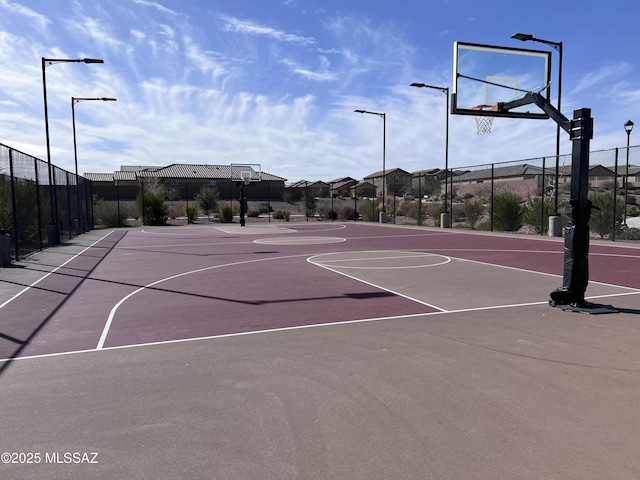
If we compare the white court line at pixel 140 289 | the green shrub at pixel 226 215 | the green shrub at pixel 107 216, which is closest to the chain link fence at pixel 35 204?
the white court line at pixel 140 289

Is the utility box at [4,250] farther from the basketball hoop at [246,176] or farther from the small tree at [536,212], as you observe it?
the basketball hoop at [246,176]

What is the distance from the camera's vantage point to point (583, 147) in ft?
25.7

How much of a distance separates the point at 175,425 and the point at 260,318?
11.7 feet

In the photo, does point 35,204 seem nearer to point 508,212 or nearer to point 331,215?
point 508,212

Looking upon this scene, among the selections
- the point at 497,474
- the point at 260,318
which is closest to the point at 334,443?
the point at 497,474

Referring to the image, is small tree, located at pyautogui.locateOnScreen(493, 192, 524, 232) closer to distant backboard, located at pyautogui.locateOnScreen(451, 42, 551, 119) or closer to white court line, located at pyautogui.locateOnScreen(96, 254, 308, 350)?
distant backboard, located at pyautogui.locateOnScreen(451, 42, 551, 119)

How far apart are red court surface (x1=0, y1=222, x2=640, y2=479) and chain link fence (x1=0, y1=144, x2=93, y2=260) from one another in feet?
21.4

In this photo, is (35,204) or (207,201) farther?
(207,201)

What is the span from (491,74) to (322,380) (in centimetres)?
1358

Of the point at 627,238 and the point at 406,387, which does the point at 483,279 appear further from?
the point at 627,238

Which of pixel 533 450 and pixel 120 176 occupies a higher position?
pixel 120 176

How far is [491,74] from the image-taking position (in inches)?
593

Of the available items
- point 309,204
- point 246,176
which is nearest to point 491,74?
point 246,176

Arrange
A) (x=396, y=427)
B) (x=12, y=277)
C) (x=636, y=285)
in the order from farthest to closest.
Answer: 1. (x=12, y=277)
2. (x=636, y=285)
3. (x=396, y=427)
